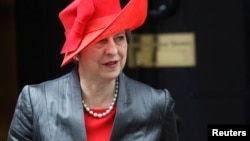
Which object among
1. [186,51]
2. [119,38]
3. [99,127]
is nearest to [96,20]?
[119,38]

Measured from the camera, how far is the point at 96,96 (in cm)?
227

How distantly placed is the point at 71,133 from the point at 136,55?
1600mm

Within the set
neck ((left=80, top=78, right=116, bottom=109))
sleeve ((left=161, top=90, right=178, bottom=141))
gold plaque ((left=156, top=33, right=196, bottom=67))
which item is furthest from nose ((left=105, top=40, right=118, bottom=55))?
gold plaque ((left=156, top=33, right=196, bottom=67))

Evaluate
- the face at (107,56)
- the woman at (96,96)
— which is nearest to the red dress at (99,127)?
the woman at (96,96)

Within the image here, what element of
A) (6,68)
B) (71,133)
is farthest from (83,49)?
(6,68)

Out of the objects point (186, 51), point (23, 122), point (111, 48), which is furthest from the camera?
point (186, 51)

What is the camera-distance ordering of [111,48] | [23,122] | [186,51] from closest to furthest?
[111,48]
[23,122]
[186,51]

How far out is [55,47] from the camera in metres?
3.87

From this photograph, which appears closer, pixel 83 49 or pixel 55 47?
pixel 83 49

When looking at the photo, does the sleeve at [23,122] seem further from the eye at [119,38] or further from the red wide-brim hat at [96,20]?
the eye at [119,38]

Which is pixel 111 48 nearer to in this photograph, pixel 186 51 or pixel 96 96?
pixel 96 96

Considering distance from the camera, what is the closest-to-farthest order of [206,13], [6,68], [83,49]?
[83,49], [206,13], [6,68]

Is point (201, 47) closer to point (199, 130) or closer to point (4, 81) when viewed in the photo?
point (199, 130)

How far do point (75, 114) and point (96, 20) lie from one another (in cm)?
34
